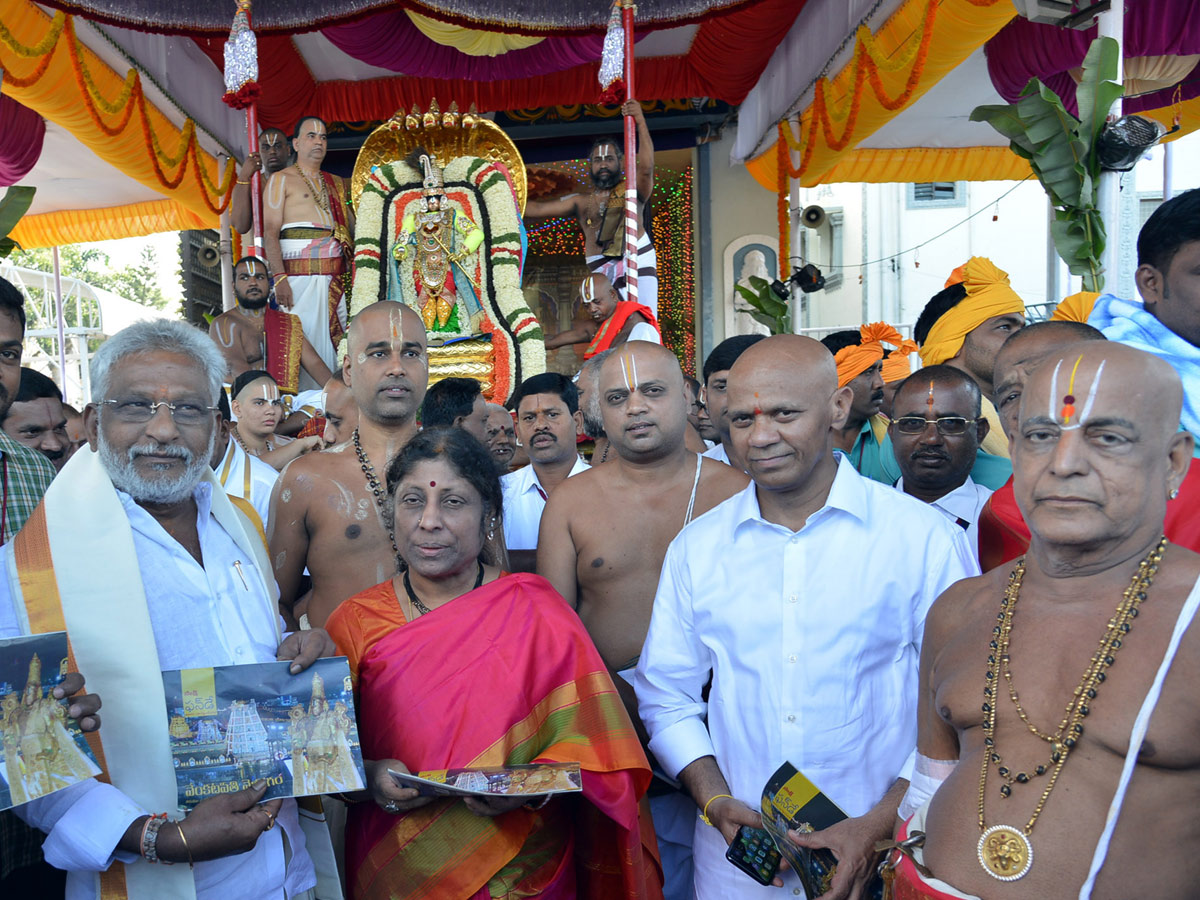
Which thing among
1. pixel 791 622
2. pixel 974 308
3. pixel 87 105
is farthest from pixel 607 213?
pixel 791 622

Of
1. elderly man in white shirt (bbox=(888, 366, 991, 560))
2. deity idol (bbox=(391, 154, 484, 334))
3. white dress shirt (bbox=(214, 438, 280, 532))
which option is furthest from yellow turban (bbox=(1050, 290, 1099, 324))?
deity idol (bbox=(391, 154, 484, 334))

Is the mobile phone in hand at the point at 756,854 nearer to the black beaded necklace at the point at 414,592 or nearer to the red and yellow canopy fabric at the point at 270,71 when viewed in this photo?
the black beaded necklace at the point at 414,592

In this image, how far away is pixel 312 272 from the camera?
298 inches

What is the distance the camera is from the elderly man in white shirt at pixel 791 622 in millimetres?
2162

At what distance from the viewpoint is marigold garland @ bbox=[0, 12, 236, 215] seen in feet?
21.7

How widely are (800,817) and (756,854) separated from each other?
125 millimetres

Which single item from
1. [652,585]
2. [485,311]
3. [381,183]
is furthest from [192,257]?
[652,585]

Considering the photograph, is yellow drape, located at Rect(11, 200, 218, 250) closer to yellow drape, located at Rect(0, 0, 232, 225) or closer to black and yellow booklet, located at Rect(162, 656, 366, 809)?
yellow drape, located at Rect(0, 0, 232, 225)

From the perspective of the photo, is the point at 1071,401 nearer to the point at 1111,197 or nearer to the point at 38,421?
the point at 38,421

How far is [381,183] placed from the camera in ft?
23.0

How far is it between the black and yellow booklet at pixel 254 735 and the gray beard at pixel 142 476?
411 mm

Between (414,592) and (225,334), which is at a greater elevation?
(225,334)

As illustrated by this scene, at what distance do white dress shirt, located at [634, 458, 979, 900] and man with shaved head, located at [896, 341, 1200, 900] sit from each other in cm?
59

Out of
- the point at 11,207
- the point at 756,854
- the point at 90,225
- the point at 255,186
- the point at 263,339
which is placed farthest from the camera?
the point at 90,225
